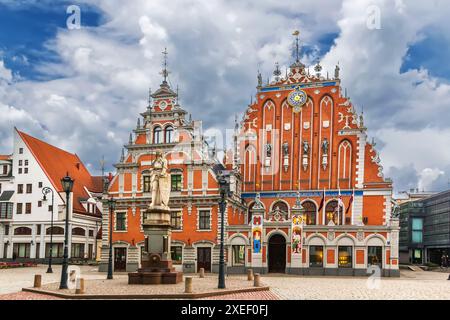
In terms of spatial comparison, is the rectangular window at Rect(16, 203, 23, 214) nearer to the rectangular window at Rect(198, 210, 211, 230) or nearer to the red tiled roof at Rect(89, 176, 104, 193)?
the red tiled roof at Rect(89, 176, 104, 193)

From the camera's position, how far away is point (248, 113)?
163ft

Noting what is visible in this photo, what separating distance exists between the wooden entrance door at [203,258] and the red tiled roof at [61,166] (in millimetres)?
20462

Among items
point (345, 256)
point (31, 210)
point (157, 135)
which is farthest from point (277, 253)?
point (31, 210)

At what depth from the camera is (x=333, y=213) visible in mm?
45906

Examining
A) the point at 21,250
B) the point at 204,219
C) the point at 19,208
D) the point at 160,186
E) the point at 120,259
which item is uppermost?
the point at 160,186

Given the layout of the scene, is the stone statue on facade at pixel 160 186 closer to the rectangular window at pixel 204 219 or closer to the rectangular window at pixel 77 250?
the rectangular window at pixel 204 219

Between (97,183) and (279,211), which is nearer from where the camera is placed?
(279,211)

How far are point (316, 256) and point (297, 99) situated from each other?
593 inches

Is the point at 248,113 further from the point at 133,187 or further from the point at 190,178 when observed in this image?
the point at 133,187

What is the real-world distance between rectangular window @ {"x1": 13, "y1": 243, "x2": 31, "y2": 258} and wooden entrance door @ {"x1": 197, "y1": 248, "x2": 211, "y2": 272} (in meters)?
23.6

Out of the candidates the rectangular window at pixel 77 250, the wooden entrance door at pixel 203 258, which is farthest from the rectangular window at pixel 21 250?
the wooden entrance door at pixel 203 258

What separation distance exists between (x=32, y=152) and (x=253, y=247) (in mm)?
29157

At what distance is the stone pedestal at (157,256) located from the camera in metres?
26.6

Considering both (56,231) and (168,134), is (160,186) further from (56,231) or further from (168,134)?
(56,231)
